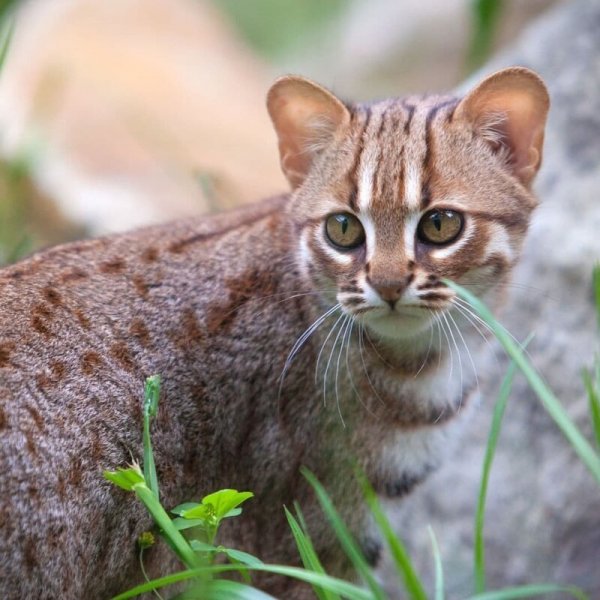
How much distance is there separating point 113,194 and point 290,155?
4435mm

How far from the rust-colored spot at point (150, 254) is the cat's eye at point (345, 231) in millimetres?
840

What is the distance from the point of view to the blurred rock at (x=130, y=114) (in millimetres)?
8867

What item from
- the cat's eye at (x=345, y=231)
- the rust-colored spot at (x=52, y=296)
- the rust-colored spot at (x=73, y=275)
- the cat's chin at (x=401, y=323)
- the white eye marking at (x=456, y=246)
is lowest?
the rust-colored spot at (x=52, y=296)

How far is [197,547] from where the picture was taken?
361cm

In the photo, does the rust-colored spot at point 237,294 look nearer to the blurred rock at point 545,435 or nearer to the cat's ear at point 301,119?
the cat's ear at point 301,119

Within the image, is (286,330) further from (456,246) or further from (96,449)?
(96,449)

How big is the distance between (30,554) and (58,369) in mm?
711

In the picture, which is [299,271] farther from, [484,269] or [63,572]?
[63,572]

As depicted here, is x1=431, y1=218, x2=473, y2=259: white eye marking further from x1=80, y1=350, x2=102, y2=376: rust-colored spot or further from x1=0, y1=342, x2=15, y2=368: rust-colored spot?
x1=0, y1=342, x2=15, y2=368: rust-colored spot

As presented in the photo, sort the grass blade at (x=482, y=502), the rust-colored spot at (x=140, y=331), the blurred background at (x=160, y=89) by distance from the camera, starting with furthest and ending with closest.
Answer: the blurred background at (x=160, y=89)
the rust-colored spot at (x=140, y=331)
the grass blade at (x=482, y=502)

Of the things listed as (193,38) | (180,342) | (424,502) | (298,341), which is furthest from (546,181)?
(193,38)

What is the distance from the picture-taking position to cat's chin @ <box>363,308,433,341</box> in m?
4.12

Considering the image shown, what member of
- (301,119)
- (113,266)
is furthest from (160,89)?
(113,266)

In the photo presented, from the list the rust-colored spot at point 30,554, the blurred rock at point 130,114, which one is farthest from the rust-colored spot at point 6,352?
the blurred rock at point 130,114
